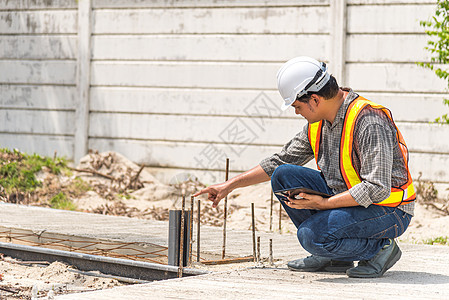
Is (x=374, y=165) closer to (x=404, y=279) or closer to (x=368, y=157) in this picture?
(x=368, y=157)

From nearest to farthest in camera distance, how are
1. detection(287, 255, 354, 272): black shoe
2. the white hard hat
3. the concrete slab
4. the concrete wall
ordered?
the concrete slab → the white hard hat → detection(287, 255, 354, 272): black shoe → the concrete wall

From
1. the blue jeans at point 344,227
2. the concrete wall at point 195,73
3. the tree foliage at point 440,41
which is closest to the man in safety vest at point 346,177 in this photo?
the blue jeans at point 344,227

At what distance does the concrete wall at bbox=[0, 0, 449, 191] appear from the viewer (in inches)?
316

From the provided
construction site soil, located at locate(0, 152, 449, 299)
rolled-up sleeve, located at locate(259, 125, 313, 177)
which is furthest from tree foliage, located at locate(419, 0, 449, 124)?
rolled-up sleeve, located at locate(259, 125, 313, 177)

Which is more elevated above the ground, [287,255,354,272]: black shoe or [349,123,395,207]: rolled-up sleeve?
[349,123,395,207]: rolled-up sleeve

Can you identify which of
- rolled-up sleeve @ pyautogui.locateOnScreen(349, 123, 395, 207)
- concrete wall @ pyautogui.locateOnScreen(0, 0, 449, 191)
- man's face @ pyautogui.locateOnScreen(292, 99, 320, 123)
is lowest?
rolled-up sleeve @ pyautogui.locateOnScreen(349, 123, 395, 207)

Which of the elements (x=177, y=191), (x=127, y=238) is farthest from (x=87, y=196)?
(x=127, y=238)

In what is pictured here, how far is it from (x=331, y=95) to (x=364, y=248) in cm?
80

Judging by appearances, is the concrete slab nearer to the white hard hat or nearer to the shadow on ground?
the shadow on ground

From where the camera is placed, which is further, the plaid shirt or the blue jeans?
the blue jeans

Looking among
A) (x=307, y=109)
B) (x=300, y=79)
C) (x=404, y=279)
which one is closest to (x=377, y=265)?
(x=404, y=279)

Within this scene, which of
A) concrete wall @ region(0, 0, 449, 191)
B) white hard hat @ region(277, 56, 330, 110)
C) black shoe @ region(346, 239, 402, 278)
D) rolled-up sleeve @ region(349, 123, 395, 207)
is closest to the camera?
rolled-up sleeve @ region(349, 123, 395, 207)

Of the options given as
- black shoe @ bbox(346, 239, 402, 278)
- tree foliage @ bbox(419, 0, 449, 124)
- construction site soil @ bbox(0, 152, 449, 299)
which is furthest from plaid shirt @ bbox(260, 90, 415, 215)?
tree foliage @ bbox(419, 0, 449, 124)

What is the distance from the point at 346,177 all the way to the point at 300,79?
21.7 inches
